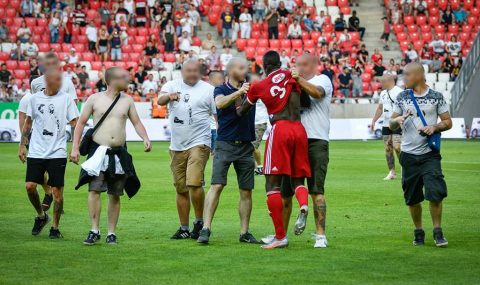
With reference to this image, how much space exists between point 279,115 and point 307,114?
1.40 ft

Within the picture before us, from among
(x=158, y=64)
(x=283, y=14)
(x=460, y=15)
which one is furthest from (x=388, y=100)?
(x=460, y=15)

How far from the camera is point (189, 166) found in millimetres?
12773

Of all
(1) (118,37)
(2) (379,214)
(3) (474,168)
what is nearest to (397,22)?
(1) (118,37)

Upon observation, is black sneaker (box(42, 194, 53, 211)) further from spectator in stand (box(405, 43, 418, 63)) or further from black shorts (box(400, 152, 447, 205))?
spectator in stand (box(405, 43, 418, 63))

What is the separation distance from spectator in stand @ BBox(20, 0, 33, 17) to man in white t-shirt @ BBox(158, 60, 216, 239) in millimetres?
33514

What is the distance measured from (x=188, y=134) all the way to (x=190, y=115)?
249 millimetres

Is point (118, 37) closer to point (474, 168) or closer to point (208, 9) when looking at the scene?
point (208, 9)

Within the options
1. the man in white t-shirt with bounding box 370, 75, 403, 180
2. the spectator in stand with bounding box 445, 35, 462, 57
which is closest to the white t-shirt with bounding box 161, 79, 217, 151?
the man in white t-shirt with bounding box 370, 75, 403, 180

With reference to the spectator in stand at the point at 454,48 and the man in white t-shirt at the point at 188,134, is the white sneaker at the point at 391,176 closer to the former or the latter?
the man in white t-shirt at the point at 188,134

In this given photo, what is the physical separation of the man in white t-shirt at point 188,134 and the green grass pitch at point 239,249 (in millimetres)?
520

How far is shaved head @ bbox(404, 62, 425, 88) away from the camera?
470 inches

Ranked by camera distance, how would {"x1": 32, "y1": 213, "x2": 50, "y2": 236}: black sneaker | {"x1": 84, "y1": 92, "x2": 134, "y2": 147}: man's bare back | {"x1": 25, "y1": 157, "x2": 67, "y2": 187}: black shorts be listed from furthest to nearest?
{"x1": 32, "y1": 213, "x2": 50, "y2": 236}: black sneaker, {"x1": 25, "y1": 157, "x2": 67, "y2": 187}: black shorts, {"x1": 84, "y1": 92, "x2": 134, "y2": 147}: man's bare back

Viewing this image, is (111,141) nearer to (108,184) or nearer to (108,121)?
(108,121)

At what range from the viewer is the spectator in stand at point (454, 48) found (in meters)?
47.2
